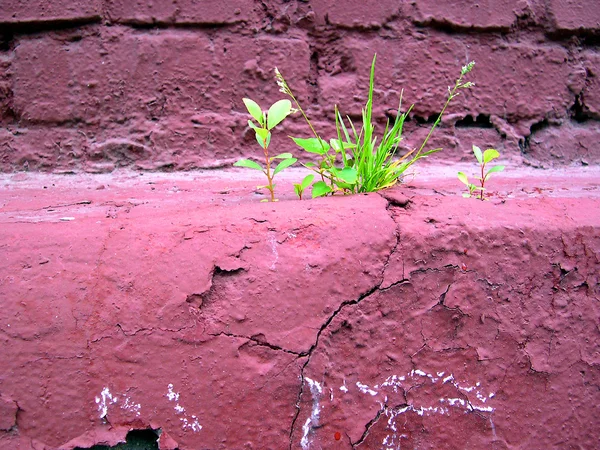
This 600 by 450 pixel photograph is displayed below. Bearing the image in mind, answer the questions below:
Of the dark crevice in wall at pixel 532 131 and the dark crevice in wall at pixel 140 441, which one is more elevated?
the dark crevice in wall at pixel 532 131

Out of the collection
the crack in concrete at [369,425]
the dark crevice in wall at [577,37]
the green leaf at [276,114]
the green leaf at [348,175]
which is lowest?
the crack in concrete at [369,425]

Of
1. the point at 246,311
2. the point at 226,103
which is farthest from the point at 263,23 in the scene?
the point at 246,311

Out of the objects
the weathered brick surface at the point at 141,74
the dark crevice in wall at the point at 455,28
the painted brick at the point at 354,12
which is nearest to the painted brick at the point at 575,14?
the dark crevice in wall at the point at 455,28

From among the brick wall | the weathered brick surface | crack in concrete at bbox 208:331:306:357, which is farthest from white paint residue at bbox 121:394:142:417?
the weathered brick surface

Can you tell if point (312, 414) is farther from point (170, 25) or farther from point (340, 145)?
point (170, 25)

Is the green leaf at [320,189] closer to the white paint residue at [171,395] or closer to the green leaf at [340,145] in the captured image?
the green leaf at [340,145]

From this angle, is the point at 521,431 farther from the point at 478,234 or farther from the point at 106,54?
the point at 106,54

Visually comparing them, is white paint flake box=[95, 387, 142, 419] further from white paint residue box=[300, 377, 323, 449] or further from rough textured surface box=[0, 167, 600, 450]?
white paint residue box=[300, 377, 323, 449]
